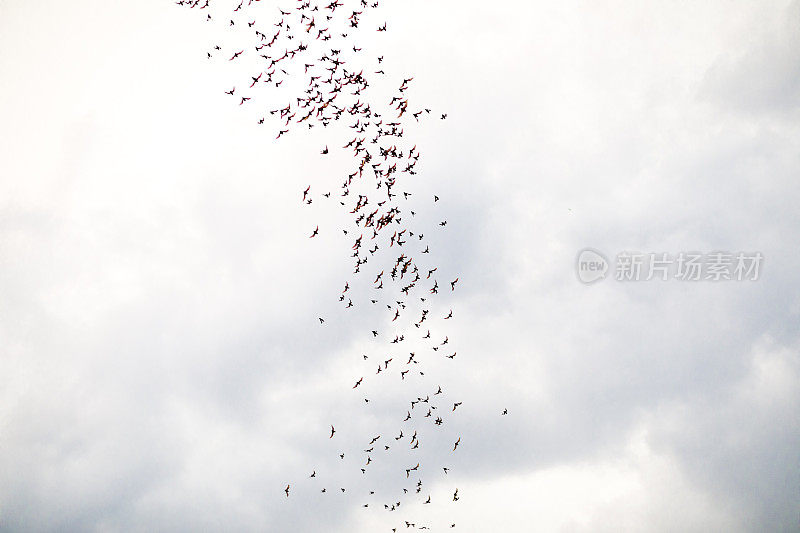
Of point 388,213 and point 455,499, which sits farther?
point 455,499

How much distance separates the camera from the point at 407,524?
260ft

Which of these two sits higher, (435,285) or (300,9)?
(300,9)

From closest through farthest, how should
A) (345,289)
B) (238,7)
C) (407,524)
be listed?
(238,7) < (345,289) < (407,524)

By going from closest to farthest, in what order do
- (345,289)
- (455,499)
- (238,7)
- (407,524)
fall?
(238,7) < (345,289) < (407,524) < (455,499)

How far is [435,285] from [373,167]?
17.0m

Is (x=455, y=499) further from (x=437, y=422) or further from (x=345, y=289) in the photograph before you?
(x=345, y=289)

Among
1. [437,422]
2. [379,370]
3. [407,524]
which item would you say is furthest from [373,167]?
[407,524]

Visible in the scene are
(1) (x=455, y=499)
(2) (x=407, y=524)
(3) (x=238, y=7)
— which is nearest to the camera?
(3) (x=238, y=7)

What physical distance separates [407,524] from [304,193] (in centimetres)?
3966

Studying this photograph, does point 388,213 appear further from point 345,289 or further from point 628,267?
point 628,267

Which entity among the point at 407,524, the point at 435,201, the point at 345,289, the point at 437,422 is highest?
the point at 435,201

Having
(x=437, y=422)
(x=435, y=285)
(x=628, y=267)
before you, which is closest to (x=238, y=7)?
(x=435, y=285)

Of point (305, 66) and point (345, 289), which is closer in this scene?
point (305, 66)

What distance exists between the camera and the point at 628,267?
90.8 m
